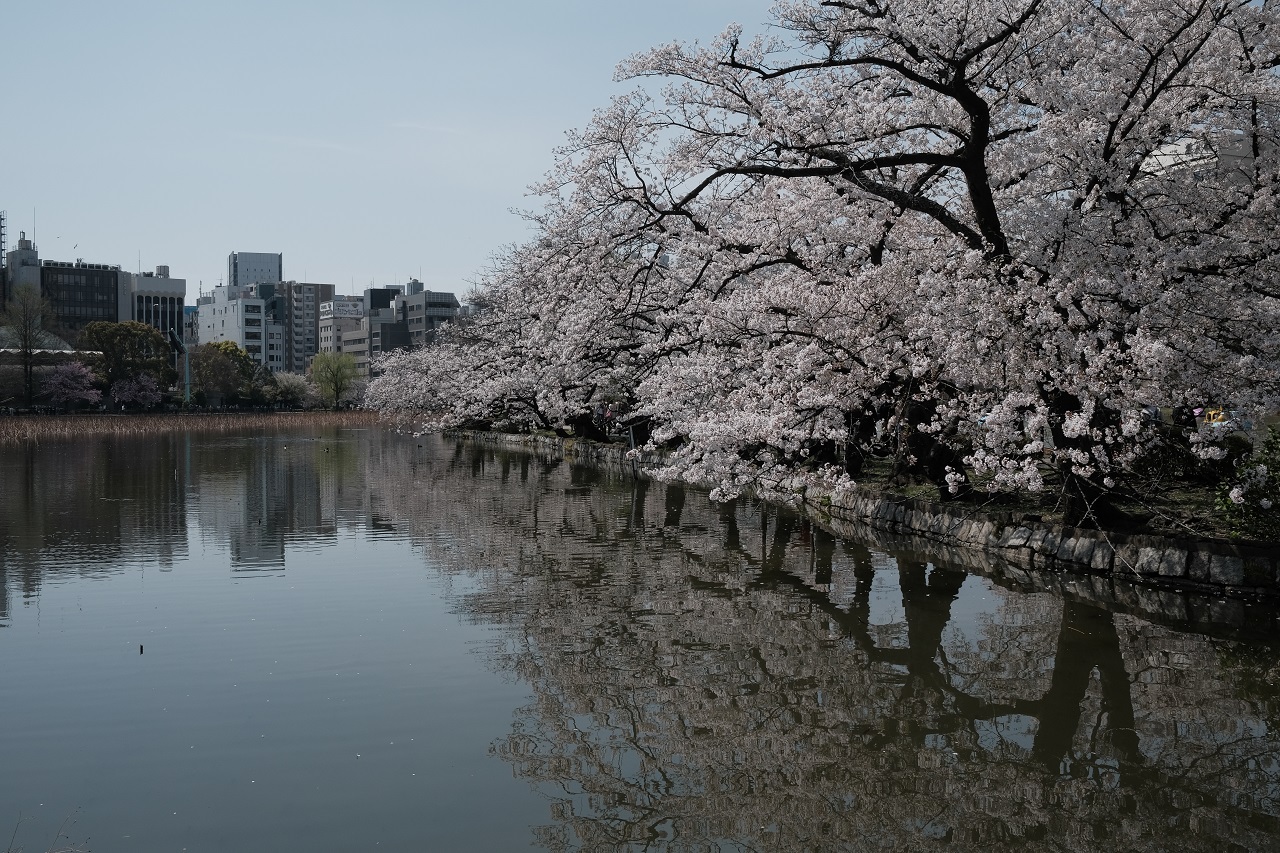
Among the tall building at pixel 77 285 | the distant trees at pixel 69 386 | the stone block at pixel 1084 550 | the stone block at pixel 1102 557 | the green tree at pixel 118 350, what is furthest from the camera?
the tall building at pixel 77 285

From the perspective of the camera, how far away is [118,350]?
65875 millimetres

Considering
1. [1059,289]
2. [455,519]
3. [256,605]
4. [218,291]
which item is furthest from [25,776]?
[218,291]

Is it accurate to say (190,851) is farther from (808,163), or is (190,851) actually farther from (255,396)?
(255,396)

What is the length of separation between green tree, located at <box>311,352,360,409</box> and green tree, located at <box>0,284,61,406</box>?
89.3 ft

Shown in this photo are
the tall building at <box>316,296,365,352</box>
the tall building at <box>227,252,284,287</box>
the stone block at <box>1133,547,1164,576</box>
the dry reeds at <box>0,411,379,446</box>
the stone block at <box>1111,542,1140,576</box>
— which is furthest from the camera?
the tall building at <box>227,252,284,287</box>

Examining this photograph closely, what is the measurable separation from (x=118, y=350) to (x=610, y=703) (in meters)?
67.7

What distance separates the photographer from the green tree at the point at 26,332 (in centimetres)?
5609

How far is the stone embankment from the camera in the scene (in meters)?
9.52

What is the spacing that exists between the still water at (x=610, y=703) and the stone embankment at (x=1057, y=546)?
0.47 meters

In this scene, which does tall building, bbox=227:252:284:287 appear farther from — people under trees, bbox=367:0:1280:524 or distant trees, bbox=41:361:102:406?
people under trees, bbox=367:0:1280:524

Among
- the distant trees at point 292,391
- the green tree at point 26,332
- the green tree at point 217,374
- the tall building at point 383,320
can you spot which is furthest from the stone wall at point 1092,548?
the tall building at point 383,320

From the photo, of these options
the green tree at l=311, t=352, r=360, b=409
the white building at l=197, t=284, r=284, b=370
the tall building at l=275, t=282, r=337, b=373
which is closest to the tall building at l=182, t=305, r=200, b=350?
the white building at l=197, t=284, r=284, b=370

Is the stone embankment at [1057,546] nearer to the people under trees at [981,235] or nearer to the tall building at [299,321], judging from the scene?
the people under trees at [981,235]

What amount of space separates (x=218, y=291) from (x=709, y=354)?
5010 inches
